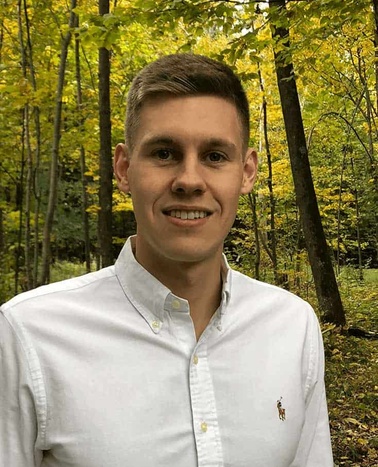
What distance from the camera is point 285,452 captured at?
1.50 metres

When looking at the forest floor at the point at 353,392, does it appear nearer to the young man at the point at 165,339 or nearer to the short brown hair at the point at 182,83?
the young man at the point at 165,339

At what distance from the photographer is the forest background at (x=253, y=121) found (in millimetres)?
5141

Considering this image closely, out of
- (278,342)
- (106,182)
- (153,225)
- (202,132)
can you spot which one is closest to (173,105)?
(202,132)

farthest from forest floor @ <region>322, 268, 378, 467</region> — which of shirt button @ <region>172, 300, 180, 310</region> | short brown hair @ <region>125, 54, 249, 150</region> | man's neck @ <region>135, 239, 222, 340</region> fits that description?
short brown hair @ <region>125, 54, 249, 150</region>

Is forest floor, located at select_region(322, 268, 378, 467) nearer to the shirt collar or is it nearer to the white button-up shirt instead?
the white button-up shirt

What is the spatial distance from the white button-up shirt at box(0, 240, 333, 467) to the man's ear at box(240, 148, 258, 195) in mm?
356

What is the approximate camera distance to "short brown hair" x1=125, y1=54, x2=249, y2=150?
1.45 m

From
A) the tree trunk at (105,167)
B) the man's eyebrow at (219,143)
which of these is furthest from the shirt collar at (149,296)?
the tree trunk at (105,167)

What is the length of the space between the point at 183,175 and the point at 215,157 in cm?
13

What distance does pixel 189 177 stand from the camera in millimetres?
1401

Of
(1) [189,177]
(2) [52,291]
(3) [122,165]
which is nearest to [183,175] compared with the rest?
(1) [189,177]

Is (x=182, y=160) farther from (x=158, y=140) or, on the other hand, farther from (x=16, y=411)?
(x=16, y=411)

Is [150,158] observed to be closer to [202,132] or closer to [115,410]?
[202,132]

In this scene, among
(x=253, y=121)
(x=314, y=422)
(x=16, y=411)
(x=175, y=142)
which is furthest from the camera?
(x=253, y=121)
